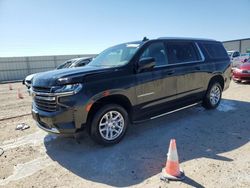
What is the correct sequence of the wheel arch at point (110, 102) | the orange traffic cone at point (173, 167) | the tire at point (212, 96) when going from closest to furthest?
the orange traffic cone at point (173, 167), the wheel arch at point (110, 102), the tire at point (212, 96)

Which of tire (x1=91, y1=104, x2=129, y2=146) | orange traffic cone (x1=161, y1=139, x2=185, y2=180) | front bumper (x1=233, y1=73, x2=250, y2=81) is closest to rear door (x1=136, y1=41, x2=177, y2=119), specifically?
tire (x1=91, y1=104, x2=129, y2=146)

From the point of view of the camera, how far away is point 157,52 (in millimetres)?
4824

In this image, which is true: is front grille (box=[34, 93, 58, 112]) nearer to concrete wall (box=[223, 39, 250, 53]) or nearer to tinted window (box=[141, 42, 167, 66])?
tinted window (box=[141, 42, 167, 66])

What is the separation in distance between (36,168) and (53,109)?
1010mm

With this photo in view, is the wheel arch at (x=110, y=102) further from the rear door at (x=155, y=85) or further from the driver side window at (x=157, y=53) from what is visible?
the driver side window at (x=157, y=53)

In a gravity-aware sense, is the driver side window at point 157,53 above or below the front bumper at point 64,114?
above

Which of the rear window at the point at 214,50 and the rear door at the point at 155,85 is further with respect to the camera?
the rear window at the point at 214,50

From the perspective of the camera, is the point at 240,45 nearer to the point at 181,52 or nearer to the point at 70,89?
the point at 181,52

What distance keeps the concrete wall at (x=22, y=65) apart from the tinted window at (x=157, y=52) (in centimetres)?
2590

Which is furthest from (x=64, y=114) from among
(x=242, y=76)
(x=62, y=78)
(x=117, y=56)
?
(x=242, y=76)

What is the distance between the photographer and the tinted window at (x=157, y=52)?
465 cm

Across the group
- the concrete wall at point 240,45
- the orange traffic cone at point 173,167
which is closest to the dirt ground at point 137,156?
the orange traffic cone at point 173,167

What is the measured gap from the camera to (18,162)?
377cm

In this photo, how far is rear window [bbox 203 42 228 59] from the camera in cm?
613
